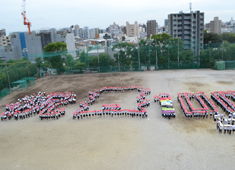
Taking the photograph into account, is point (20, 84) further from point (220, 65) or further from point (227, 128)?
point (220, 65)

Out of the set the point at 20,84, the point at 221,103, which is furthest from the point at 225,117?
the point at 20,84

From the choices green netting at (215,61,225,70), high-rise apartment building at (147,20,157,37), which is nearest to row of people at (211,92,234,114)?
green netting at (215,61,225,70)

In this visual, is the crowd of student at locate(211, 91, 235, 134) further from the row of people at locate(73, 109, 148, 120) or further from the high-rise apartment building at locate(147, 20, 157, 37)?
the high-rise apartment building at locate(147, 20, 157, 37)

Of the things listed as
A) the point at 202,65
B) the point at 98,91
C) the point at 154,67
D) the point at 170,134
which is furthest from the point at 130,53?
the point at 170,134

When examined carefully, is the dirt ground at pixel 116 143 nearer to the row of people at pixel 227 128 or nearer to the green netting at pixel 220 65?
the row of people at pixel 227 128

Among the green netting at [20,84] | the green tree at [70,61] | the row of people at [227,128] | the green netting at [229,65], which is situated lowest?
the row of people at [227,128]

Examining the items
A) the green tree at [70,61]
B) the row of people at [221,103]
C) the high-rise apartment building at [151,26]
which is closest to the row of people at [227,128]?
the row of people at [221,103]
